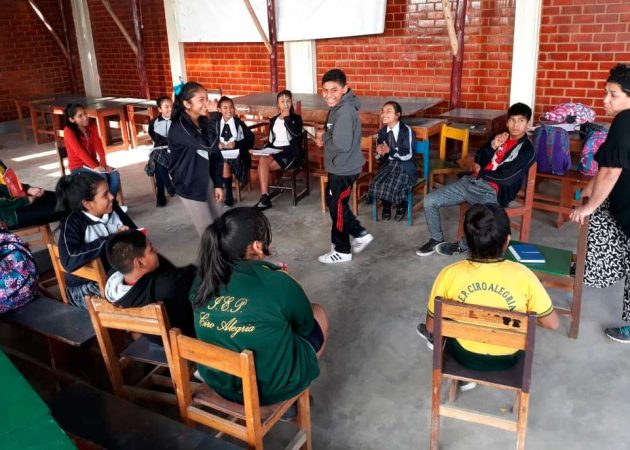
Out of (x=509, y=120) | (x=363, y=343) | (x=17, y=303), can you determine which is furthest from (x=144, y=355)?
(x=509, y=120)

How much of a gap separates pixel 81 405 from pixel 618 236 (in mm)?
2638

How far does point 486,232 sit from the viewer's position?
208cm

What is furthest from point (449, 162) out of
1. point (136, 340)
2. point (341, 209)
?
point (136, 340)

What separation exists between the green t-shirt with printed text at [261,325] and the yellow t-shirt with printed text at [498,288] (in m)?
0.57

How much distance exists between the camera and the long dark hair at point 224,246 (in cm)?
190

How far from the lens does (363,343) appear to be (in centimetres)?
306

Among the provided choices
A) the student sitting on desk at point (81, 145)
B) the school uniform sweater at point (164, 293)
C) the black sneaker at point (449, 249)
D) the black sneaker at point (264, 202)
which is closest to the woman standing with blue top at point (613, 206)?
the black sneaker at point (449, 249)

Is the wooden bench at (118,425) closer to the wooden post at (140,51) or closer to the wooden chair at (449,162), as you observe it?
the wooden chair at (449,162)

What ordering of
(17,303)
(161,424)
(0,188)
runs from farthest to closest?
(0,188) → (17,303) → (161,424)

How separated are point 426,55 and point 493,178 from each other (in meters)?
2.72

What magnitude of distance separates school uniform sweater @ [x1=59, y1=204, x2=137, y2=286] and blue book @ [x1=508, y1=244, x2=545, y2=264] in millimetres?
2074

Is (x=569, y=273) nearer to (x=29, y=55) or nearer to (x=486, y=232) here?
(x=486, y=232)

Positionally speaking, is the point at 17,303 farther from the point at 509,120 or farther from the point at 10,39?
the point at 10,39

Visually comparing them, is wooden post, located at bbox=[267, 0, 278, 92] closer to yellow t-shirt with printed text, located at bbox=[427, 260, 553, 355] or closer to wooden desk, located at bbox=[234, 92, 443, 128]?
wooden desk, located at bbox=[234, 92, 443, 128]
